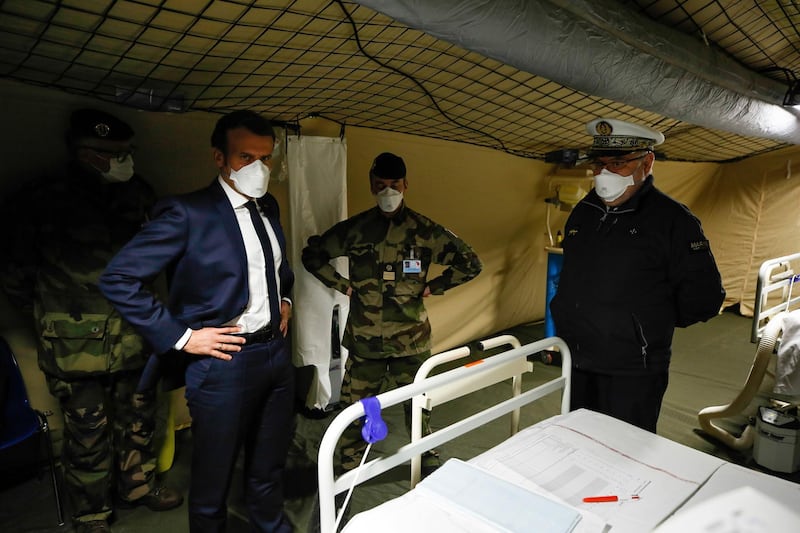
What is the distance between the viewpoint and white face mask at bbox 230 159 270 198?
4.31 ft

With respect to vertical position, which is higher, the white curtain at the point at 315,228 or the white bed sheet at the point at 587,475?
the white curtain at the point at 315,228

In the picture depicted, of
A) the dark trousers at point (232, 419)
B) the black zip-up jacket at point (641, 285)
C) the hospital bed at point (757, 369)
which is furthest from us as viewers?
the hospital bed at point (757, 369)

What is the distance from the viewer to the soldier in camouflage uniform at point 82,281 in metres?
1.50

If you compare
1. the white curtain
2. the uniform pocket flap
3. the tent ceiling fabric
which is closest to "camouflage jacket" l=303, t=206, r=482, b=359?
the white curtain

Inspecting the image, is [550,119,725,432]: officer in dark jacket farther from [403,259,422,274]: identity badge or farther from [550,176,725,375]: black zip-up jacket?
[403,259,422,274]: identity badge

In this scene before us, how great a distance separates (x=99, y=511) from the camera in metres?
1.61

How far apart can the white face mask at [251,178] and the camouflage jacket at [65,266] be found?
601mm

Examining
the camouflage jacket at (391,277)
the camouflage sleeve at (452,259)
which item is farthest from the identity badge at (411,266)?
the camouflage sleeve at (452,259)

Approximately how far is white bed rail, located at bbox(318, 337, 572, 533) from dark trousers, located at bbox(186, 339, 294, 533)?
370 millimetres

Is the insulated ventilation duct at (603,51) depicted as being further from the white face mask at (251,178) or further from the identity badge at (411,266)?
the identity badge at (411,266)

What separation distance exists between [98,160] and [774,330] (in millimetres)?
2876

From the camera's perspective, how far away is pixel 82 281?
154 cm

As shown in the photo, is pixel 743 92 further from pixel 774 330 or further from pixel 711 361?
pixel 711 361

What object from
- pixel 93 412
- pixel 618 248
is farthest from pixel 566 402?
pixel 93 412
